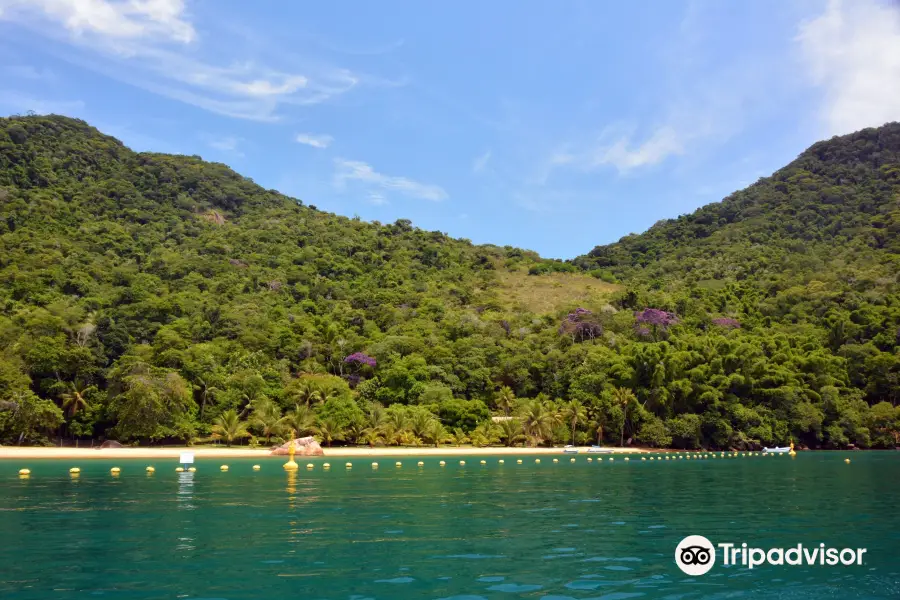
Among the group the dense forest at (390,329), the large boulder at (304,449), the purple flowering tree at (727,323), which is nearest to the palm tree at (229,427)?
the dense forest at (390,329)

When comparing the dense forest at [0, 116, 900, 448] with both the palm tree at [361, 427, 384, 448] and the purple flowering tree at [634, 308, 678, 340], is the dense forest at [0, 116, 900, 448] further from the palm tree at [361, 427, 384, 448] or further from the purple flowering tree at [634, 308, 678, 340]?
the purple flowering tree at [634, 308, 678, 340]

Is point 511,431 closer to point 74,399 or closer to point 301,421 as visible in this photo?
point 301,421

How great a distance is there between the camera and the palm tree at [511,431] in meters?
69.7

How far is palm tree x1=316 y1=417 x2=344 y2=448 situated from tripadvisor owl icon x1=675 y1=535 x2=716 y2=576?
5008 cm

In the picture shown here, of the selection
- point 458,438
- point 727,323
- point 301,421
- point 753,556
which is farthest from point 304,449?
point 727,323

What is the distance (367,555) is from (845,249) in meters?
135

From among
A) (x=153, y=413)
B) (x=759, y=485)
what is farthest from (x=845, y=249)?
(x=153, y=413)

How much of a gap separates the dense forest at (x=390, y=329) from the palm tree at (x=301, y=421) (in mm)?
237

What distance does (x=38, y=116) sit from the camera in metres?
140

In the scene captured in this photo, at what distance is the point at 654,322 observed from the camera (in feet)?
306

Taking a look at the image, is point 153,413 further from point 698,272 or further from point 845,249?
point 845,249

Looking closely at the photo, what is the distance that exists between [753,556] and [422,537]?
7726 mm

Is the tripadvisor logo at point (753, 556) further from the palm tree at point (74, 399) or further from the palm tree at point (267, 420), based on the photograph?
the palm tree at point (74, 399)

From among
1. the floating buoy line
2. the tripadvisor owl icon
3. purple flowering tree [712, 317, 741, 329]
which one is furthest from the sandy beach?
the tripadvisor owl icon
